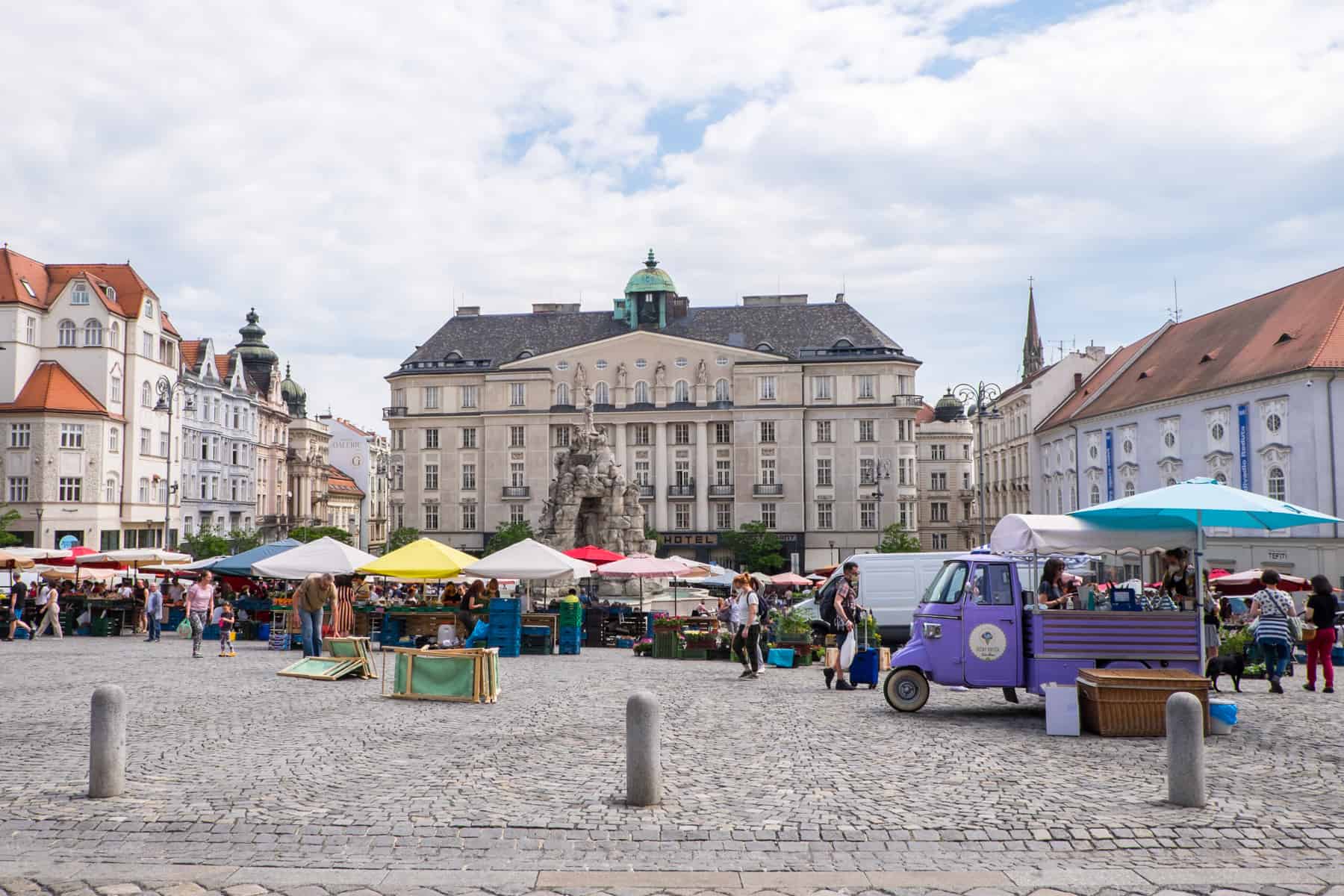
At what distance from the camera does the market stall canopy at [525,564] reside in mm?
25203

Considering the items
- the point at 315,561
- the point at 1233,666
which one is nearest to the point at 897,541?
the point at 315,561

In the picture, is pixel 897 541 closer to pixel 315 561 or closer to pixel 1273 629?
pixel 315 561

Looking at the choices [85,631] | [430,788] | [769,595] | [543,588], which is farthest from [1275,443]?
[430,788]

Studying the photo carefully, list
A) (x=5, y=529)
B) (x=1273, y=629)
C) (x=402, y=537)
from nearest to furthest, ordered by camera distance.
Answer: (x=1273, y=629) < (x=5, y=529) < (x=402, y=537)

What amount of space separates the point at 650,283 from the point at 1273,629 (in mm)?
70877

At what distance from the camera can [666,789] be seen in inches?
384

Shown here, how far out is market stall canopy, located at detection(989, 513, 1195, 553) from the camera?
46.3ft

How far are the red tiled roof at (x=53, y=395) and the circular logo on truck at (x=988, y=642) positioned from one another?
55.5 m

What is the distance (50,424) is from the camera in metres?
59.0

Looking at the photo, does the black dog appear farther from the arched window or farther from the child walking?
the arched window

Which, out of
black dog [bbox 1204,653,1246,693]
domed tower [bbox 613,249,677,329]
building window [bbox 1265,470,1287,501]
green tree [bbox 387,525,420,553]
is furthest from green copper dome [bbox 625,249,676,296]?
black dog [bbox 1204,653,1246,693]

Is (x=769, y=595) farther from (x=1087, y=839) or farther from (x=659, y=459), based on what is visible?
(x=659, y=459)

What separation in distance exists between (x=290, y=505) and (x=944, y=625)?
314ft

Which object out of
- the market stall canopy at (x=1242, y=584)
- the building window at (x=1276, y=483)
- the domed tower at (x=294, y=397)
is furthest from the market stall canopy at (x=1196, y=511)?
the domed tower at (x=294, y=397)
